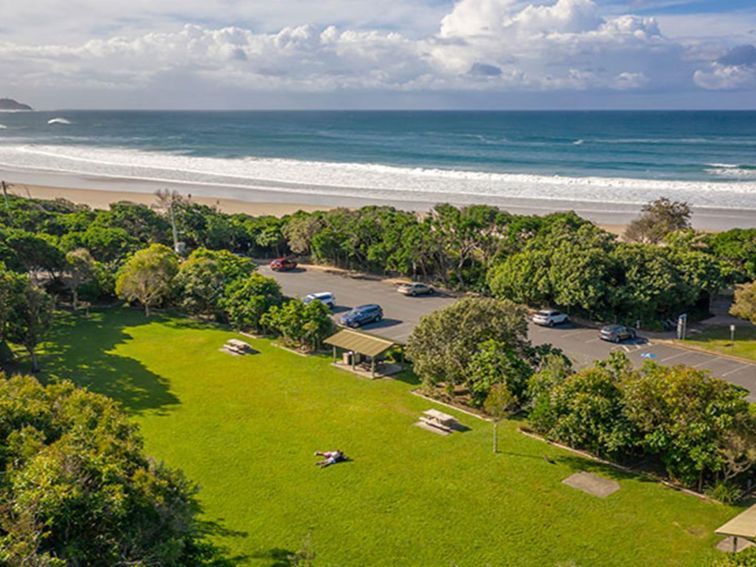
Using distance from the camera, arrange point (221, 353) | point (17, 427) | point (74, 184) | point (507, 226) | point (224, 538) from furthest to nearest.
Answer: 1. point (74, 184)
2. point (507, 226)
3. point (221, 353)
4. point (224, 538)
5. point (17, 427)

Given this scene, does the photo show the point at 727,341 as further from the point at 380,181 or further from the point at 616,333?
the point at 380,181

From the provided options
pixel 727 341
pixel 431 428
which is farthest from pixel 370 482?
pixel 727 341

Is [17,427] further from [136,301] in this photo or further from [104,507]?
[136,301]

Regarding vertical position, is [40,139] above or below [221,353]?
above

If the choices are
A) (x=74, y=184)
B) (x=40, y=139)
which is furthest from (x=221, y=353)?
(x=40, y=139)

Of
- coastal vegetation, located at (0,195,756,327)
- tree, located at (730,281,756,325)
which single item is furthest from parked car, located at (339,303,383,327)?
tree, located at (730,281,756,325)
